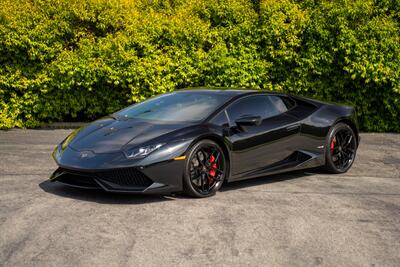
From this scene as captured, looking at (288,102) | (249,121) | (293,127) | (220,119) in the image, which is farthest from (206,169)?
(288,102)

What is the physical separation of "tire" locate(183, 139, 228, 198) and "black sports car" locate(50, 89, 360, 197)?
1 centimetres

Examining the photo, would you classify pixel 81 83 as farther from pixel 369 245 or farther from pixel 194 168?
pixel 369 245

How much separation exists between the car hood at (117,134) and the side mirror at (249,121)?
0.69 meters

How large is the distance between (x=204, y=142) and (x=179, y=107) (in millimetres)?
897

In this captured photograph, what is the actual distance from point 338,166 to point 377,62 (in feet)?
15.3

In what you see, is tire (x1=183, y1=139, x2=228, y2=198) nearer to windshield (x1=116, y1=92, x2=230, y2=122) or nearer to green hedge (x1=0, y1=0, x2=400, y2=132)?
windshield (x1=116, y1=92, x2=230, y2=122)

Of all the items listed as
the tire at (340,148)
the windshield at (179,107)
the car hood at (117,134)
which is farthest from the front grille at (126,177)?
the tire at (340,148)

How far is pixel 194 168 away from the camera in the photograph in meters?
6.80

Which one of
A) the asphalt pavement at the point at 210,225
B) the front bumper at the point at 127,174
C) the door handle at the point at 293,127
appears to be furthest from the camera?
the door handle at the point at 293,127

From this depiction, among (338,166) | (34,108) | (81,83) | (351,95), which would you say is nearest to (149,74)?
(81,83)

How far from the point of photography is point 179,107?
Result: 7637 mm

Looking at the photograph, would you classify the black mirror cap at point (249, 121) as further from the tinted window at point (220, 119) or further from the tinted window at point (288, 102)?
the tinted window at point (288, 102)

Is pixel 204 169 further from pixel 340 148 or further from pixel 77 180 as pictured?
pixel 340 148

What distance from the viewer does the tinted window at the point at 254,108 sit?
756cm
